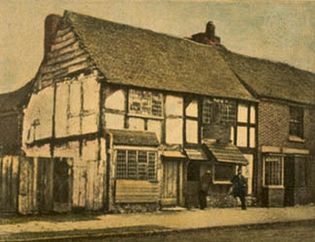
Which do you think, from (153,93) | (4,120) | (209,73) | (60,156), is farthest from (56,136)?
(209,73)

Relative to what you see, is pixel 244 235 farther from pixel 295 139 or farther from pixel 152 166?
pixel 295 139

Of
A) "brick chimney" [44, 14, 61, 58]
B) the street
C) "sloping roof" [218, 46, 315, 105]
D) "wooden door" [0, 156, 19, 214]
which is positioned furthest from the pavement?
"brick chimney" [44, 14, 61, 58]

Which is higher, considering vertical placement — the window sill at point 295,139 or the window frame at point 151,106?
the window frame at point 151,106

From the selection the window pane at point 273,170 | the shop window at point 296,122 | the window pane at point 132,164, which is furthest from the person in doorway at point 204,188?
the shop window at point 296,122

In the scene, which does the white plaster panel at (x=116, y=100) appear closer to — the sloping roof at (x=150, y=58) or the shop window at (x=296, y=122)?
the sloping roof at (x=150, y=58)

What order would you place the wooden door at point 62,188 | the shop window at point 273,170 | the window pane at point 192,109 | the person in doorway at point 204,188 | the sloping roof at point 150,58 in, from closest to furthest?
the wooden door at point 62,188 → the sloping roof at point 150,58 → the person in doorway at point 204,188 → the window pane at point 192,109 → the shop window at point 273,170

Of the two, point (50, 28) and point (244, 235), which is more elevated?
point (50, 28)

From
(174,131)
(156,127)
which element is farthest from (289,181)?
(156,127)
